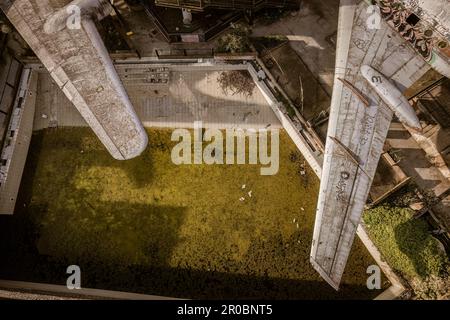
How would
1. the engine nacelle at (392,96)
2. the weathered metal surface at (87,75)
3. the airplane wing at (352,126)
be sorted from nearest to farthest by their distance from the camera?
the weathered metal surface at (87,75)
the engine nacelle at (392,96)
the airplane wing at (352,126)

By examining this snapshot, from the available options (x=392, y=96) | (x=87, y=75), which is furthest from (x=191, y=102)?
(x=392, y=96)

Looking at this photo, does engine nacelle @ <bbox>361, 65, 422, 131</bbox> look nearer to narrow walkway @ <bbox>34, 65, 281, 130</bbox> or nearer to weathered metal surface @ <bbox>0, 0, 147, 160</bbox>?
narrow walkway @ <bbox>34, 65, 281, 130</bbox>

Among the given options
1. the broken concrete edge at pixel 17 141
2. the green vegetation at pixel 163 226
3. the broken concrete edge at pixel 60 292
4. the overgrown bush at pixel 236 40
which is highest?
the overgrown bush at pixel 236 40

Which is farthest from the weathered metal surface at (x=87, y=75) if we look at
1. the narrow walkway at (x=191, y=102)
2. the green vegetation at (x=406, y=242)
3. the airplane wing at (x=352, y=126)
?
the green vegetation at (x=406, y=242)

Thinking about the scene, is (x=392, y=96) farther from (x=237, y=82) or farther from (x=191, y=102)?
(x=191, y=102)

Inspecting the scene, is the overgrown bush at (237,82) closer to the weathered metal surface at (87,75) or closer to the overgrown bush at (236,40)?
the overgrown bush at (236,40)

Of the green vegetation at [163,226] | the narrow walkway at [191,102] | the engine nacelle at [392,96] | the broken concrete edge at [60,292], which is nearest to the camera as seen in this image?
the engine nacelle at [392,96]

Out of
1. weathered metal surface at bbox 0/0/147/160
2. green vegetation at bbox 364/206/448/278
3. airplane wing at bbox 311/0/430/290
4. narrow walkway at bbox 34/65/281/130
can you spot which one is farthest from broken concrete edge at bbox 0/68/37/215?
green vegetation at bbox 364/206/448/278
